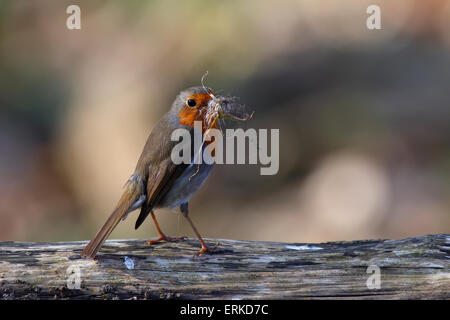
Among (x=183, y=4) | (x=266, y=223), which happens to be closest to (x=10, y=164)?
Result: (x=183, y=4)

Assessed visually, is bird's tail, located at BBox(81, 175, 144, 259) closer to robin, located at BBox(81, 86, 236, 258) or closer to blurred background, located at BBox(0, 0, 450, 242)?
robin, located at BBox(81, 86, 236, 258)

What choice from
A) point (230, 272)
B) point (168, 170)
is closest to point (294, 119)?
point (168, 170)

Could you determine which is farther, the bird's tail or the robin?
the robin

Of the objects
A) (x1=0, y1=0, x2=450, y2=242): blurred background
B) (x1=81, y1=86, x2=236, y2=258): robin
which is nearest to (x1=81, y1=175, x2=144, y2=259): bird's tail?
(x1=81, y1=86, x2=236, y2=258): robin

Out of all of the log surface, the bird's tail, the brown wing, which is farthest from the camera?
the brown wing

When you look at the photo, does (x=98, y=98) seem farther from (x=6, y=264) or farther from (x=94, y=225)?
(x=6, y=264)

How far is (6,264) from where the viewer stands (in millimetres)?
3318

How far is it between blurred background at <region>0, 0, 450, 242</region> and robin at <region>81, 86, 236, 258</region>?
3004 mm

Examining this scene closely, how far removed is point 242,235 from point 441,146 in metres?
2.80

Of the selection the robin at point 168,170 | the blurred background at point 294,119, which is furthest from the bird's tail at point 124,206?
the blurred background at point 294,119

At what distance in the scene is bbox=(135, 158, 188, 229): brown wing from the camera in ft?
13.7

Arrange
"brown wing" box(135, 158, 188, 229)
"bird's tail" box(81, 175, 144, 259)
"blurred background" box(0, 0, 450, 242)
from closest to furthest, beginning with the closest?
1. "bird's tail" box(81, 175, 144, 259)
2. "brown wing" box(135, 158, 188, 229)
3. "blurred background" box(0, 0, 450, 242)

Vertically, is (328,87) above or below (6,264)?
above

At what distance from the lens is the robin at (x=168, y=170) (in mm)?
4184
